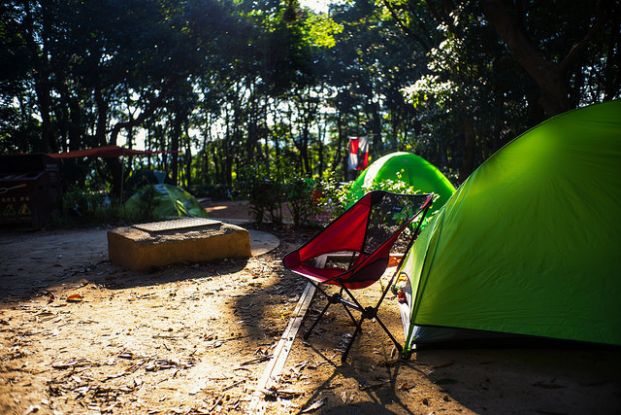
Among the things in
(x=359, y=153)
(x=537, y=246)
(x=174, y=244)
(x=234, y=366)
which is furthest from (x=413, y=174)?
(x=234, y=366)

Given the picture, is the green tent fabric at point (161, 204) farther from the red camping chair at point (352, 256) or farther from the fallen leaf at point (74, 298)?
the red camping chair at point (352, 256)

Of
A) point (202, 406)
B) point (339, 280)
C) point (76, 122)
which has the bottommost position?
point (202, 406)

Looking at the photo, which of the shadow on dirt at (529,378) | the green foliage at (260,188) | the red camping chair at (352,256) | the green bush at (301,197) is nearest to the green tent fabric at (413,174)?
the green bush at (301,197)

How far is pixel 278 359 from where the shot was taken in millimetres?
3314

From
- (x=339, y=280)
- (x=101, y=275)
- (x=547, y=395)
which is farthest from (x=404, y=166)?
(x=547, y=395)

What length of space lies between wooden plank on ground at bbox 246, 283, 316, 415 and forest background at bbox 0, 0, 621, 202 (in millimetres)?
4574

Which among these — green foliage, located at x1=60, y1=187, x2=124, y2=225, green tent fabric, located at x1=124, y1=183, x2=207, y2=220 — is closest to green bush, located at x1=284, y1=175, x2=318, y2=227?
green tent fabric, located at x1=124, y1=183, x2=207, y2=220

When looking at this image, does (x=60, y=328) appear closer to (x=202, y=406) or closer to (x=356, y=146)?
(x=202, y=406)

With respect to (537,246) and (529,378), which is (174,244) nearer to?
(537,246)

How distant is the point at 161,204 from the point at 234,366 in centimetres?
912

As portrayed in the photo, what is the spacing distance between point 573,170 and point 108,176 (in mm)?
27085

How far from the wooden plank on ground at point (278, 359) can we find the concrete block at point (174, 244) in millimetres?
2186

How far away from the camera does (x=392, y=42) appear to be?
2367 centimetres

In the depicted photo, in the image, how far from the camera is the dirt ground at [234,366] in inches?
106
